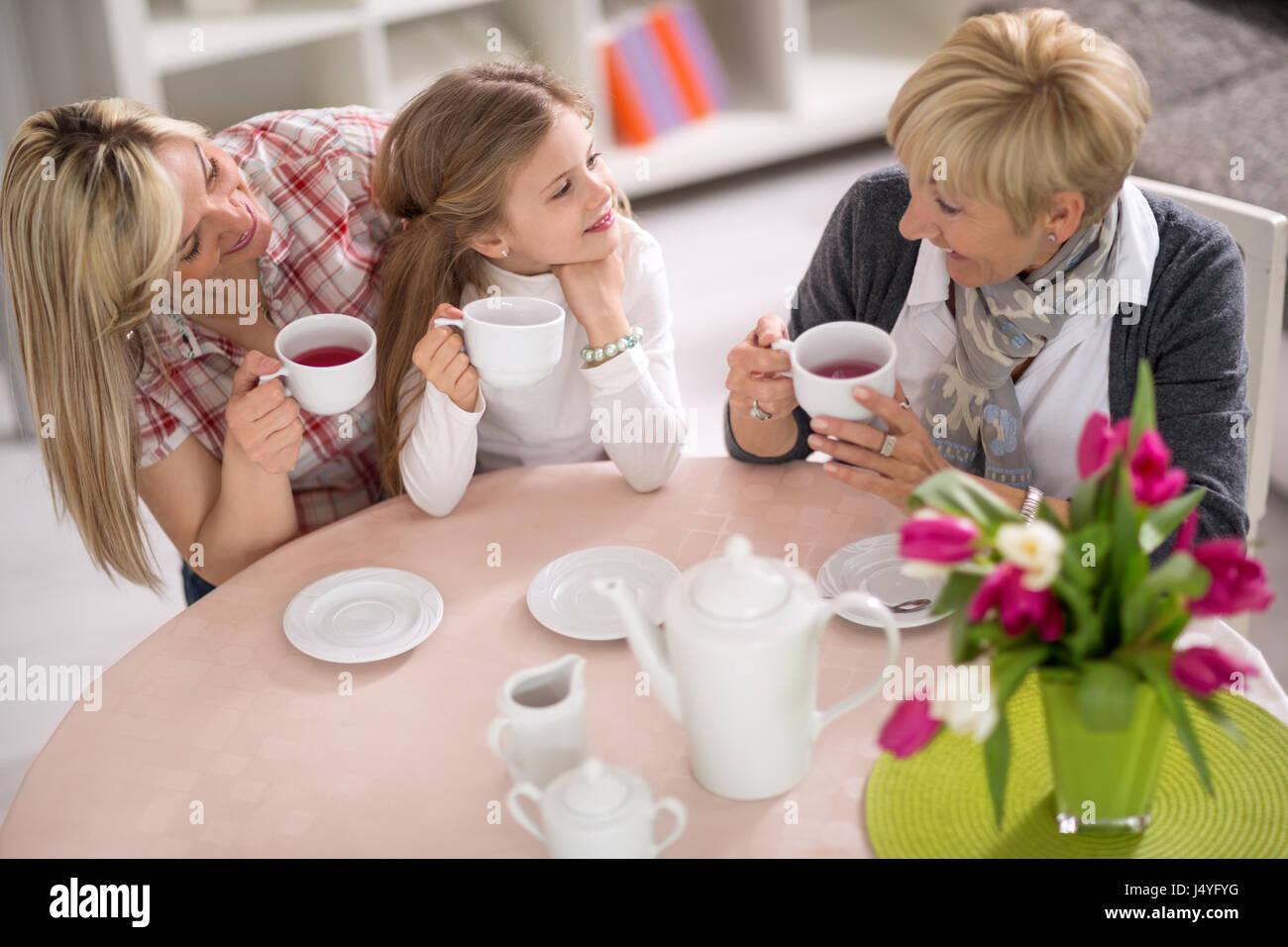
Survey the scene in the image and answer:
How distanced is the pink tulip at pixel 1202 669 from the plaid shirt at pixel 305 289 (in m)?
1.22

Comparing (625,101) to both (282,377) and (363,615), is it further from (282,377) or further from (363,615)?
(363,615)

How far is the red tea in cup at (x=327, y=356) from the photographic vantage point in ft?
5.37

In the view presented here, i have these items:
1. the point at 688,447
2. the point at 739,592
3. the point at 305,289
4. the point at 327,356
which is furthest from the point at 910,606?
the point at 688,447

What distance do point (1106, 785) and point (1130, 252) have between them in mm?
691

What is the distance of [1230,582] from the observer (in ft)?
3.32

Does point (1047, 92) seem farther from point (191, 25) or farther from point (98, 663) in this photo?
point (191, 25)

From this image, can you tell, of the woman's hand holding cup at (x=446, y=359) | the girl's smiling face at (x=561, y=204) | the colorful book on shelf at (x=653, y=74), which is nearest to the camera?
the woman's hand holding cup at (x=446, y=359)

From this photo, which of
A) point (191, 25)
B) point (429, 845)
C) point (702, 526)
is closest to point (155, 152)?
point (702, 526)

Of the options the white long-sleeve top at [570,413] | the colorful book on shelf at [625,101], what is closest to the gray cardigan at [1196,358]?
the white long-sleeve top at [570,413]

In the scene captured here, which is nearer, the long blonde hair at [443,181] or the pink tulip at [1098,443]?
the pink tulip at [1098,443]

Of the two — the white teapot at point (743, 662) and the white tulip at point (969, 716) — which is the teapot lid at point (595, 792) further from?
the white tulip at point (969, 716)

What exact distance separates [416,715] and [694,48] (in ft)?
9.63

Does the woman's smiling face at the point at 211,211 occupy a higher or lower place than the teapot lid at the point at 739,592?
higher

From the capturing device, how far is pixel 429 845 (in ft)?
4.12
